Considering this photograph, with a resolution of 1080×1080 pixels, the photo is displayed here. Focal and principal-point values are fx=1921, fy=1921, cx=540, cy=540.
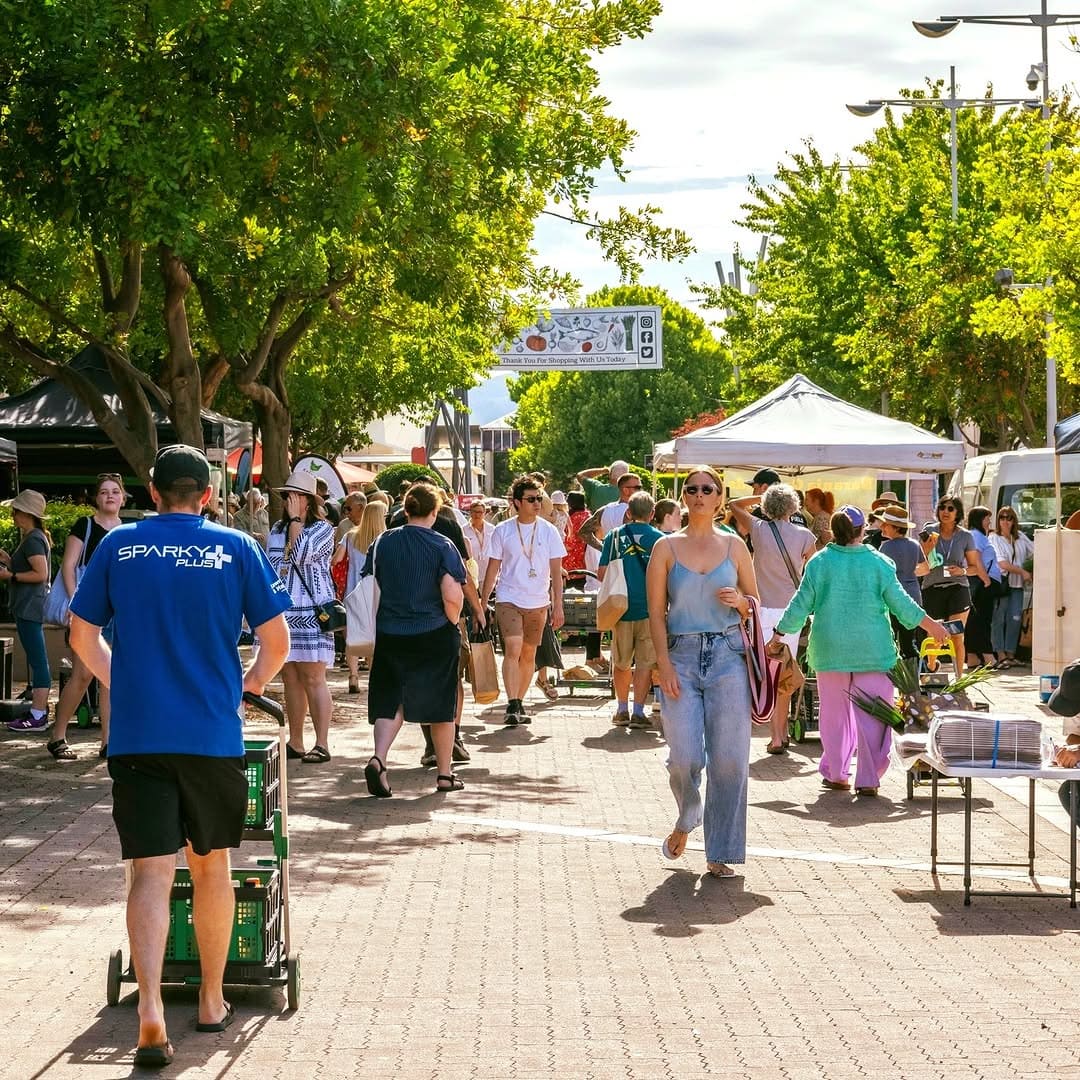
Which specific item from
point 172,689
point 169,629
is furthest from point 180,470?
point 172,689

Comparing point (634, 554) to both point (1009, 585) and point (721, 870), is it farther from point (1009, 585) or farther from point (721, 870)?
point (1009, 585)

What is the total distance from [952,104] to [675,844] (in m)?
31.8

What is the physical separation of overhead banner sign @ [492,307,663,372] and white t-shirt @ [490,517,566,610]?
116 ft

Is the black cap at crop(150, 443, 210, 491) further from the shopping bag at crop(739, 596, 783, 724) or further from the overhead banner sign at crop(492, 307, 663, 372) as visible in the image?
the overhead banner sign at crop(492, 307, 663, 372)

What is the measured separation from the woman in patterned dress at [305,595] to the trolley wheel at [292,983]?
578cm

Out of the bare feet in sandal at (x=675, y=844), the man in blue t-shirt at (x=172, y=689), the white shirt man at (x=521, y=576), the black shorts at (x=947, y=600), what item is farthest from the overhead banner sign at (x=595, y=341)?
the man in blue t-shirt at (x=172, y=689)

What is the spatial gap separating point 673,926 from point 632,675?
8334 mm

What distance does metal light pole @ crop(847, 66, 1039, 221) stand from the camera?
36594 mm

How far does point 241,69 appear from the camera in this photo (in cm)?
1332

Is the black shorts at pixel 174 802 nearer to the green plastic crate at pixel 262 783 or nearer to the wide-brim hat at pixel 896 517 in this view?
the green plastic crate at pixel 262 783

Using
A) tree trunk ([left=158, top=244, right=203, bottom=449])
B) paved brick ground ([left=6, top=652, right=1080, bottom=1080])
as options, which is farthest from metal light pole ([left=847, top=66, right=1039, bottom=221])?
paved brick ground ([left=6, top=652, right=1080, bottom=1080])

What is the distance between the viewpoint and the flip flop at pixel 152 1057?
5.49 metres

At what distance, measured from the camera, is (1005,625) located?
69.3ft

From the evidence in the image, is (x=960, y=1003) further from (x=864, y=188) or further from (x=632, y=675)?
(x=864, y=188)
